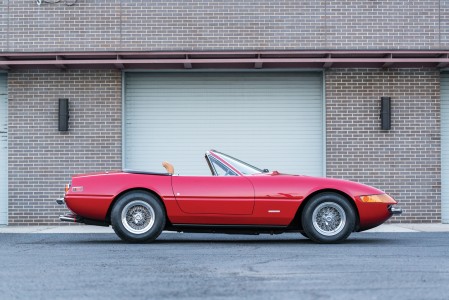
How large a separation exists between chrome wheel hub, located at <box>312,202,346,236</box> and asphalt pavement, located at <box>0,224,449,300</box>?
0.25 meters

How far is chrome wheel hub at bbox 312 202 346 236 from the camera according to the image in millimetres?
11898

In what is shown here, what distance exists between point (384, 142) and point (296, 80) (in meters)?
1.96

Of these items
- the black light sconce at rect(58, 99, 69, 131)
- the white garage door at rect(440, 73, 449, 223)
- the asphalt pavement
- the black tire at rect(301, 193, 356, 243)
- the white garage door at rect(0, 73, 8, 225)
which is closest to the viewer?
the asphalt pavement

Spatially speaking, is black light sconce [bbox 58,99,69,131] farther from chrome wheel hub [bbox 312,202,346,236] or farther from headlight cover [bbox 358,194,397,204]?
headlight cover [bbox 358,194,397,204]

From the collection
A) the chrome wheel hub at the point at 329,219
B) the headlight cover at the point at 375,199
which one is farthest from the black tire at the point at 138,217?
the headlight cover at the point at 375,199

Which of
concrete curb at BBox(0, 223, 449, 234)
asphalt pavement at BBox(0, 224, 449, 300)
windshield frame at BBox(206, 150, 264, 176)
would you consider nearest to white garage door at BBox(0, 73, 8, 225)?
concrete curb at BBox(0, 223, 449, 234)

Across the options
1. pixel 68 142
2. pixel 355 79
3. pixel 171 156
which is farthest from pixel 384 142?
pixel 68 142

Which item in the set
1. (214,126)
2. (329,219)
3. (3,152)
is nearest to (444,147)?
(214,126)

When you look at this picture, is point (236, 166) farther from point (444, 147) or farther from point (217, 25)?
point (444, 147)

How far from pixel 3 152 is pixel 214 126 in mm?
3884

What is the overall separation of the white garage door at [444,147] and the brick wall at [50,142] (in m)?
5.93

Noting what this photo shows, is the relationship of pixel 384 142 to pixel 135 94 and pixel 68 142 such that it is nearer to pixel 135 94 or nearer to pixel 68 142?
pixel 135 94

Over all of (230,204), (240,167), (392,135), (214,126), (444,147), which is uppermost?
(214,126)

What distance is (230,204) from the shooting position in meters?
11.9
